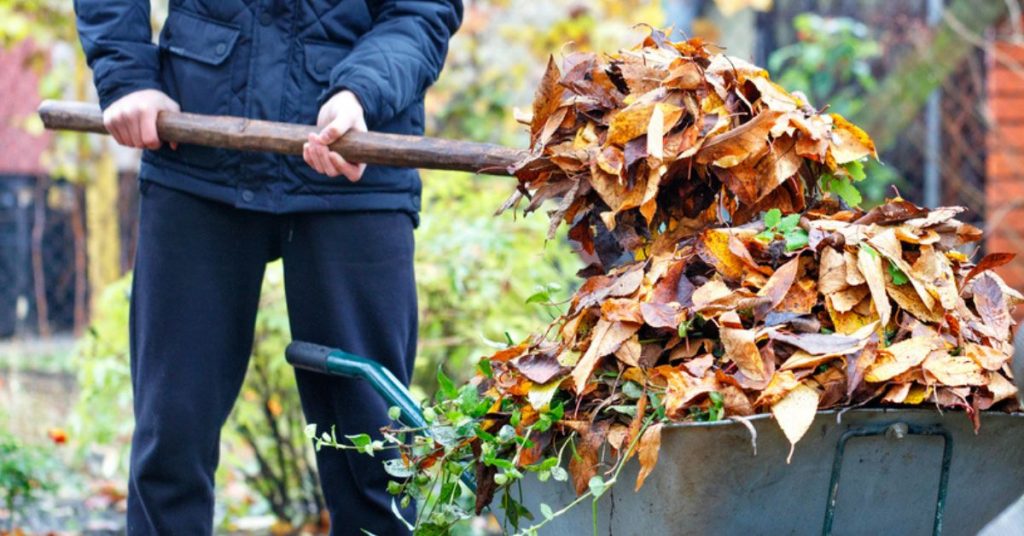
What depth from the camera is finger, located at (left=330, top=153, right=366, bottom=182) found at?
2336 mm

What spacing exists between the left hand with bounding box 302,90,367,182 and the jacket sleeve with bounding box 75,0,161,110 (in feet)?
1.26

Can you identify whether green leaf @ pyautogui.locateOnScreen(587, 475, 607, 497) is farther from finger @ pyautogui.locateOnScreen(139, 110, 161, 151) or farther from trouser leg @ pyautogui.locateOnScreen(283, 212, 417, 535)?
finger @ pyautogui.locateOnScreen(139, 110, 161, 151)

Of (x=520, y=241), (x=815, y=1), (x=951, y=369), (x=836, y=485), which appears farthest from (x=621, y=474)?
(x=815, y=1)

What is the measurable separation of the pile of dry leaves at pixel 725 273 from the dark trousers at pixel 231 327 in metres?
0.56

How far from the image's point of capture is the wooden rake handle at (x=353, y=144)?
2.29 metres

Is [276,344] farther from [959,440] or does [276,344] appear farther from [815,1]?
[815,1]

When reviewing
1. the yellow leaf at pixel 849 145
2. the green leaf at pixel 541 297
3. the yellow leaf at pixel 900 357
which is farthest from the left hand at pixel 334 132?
the yellow leaf at pixel 900 357

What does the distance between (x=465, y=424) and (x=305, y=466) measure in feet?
7.92

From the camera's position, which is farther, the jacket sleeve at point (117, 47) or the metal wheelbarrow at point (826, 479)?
the jacket sleeve at point (117, 47)

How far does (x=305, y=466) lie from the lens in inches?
163

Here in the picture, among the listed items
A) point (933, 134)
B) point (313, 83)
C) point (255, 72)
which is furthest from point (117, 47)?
point (933, 134)

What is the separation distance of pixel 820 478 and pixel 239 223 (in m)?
1.31

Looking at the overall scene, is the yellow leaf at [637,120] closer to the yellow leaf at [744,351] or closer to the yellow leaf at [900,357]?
the yellow leaf at [744,351]

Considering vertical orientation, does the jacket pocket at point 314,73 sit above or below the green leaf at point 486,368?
above
